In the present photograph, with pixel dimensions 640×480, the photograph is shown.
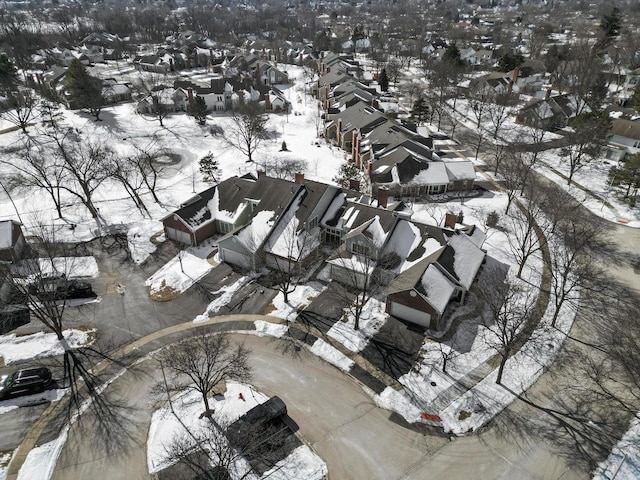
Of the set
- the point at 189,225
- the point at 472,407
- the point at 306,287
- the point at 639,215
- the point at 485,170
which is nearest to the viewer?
the point at 472,407

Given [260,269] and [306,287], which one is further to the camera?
[260,269]

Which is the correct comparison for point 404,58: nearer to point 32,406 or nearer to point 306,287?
point 306,287

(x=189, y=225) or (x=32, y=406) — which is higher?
(x=189, y=225)

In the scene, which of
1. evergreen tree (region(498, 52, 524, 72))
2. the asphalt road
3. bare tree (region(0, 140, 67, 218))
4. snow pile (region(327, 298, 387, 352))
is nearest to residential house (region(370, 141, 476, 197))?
snow pile (region(327, 298, 387, 352))

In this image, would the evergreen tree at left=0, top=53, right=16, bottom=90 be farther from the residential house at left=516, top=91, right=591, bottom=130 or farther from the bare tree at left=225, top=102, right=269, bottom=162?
the residential house at left=516, top=91, right=591, bottom=130

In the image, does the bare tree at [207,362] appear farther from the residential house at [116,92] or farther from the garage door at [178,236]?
the residential house at [116,92]

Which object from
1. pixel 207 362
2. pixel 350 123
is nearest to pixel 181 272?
pixel 207 362

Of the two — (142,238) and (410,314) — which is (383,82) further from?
(410,314)

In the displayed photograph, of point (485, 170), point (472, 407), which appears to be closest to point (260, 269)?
point (472, 407)
